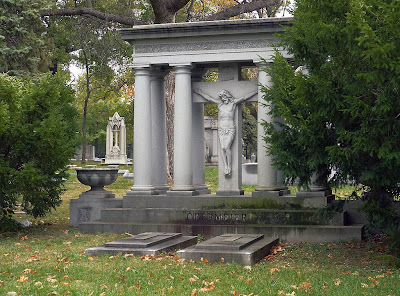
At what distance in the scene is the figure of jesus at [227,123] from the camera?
15328 mm

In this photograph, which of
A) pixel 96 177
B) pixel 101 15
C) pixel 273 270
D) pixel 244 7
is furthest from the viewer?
pixel 101 15

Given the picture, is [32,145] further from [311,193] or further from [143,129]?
[311,193]

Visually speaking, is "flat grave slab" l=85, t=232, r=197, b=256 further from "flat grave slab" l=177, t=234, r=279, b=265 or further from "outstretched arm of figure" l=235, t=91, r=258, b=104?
"outstretched arm of figure" l=235, t=91, r=258, b=104

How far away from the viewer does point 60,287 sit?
8453 mm

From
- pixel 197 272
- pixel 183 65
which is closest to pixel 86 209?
pixel 183 65

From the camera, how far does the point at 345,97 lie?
964 cm

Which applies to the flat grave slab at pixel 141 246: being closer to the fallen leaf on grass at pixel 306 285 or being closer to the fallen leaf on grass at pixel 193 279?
the fallen leaf on grass at pixel 193 279

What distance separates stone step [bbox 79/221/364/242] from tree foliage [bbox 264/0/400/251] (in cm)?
227

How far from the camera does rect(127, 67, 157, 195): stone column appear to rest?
1571 centimetres

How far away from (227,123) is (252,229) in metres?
2.69

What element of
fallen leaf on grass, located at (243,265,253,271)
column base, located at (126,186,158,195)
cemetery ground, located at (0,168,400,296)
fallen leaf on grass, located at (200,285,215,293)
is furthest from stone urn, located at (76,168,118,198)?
fallen leaf on grass, located at (200,285,215,293)

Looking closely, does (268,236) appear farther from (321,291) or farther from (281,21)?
(321,291)

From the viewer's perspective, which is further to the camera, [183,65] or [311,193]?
[183,65]

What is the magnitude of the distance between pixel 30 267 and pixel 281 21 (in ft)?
25.4
